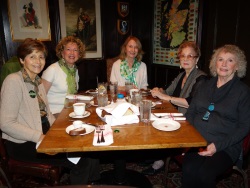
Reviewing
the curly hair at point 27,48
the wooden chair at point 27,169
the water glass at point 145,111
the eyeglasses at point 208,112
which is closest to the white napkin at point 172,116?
the water glass at point 145,111

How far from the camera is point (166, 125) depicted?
153 centimetres

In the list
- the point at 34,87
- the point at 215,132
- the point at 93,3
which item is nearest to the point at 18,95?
the point at 34,87

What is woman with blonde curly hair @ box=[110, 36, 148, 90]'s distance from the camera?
9.92ft

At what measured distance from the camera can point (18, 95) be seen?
161 centimetres

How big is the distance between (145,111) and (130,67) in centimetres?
158

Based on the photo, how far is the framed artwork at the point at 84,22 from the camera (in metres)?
3.55

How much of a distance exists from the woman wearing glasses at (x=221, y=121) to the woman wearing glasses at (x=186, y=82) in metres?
0.23

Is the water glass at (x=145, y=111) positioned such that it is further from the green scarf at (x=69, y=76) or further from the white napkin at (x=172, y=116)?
the green scarf at (x=69, y=76)

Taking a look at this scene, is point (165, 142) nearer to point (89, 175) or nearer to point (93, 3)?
point (89, 175)

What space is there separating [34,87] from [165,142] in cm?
117

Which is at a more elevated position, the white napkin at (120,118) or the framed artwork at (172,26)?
the framed artwork at (172,26)

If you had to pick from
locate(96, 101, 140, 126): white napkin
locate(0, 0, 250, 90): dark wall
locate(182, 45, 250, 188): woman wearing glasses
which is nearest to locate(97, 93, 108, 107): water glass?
locate(96, 101, 140, 126): white napkin

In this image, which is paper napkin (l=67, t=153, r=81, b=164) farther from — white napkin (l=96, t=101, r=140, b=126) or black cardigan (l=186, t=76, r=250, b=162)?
black cardigan (l=186, t=76, r=250, b=162)

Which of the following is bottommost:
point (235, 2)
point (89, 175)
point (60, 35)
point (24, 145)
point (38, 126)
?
point (89, 175)
